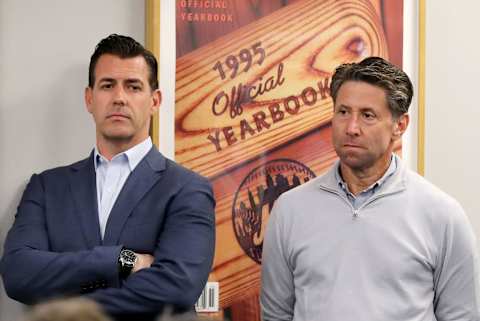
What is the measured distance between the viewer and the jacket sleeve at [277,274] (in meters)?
1.85

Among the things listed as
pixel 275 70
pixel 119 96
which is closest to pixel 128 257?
pixel 119 96

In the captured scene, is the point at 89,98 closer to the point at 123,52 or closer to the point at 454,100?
the point at 123,52

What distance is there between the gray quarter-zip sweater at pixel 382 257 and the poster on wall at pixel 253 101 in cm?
21

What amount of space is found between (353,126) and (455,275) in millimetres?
450

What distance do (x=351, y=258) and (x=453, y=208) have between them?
297 mm

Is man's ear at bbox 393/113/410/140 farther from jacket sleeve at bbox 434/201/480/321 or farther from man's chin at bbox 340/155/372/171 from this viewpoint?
jacket sleeve at bbox 434/201/480/321

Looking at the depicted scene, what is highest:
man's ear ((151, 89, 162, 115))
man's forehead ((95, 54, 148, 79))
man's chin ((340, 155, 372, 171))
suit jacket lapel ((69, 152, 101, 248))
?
man's forehead ((95, 54, 148, 79))

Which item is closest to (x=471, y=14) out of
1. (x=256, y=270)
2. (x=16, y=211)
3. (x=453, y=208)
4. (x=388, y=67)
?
(x=388, y=67)

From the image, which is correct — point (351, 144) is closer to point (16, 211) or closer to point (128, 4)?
point (128, 4)

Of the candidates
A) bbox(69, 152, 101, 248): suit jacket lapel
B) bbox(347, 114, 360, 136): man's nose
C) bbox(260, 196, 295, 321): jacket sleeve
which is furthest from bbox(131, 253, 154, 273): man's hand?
bbox(347, 114, 360, 136): man's nose

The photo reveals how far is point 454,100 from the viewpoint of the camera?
217 centimetres

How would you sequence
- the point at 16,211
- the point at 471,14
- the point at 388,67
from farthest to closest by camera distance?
the point at 471,14
the point at 16,211
the point at 388,67

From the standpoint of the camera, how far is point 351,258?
5.66ft

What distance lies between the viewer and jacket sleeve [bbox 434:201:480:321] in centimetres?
175
